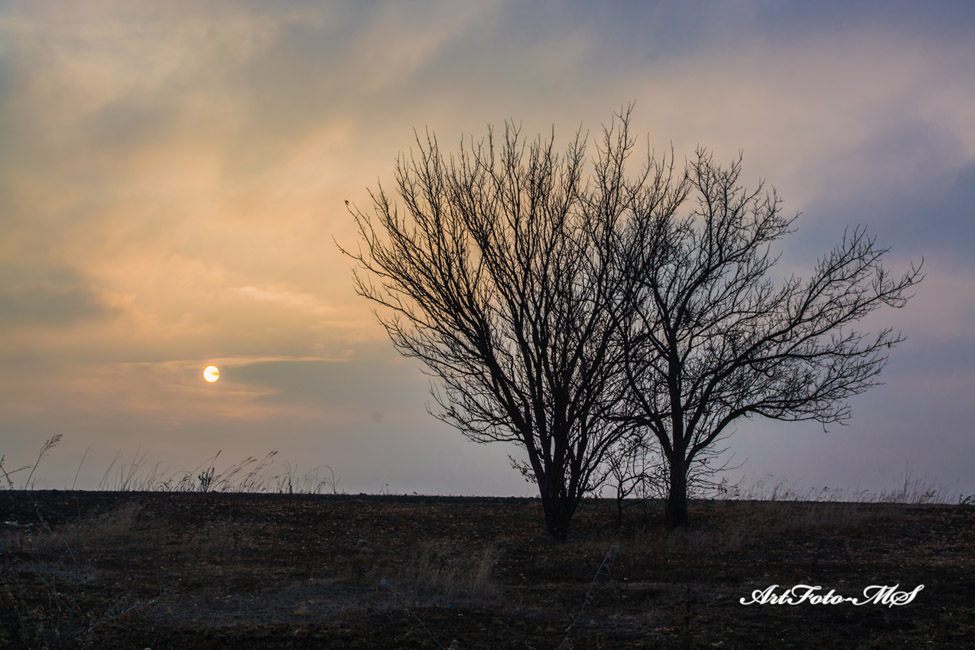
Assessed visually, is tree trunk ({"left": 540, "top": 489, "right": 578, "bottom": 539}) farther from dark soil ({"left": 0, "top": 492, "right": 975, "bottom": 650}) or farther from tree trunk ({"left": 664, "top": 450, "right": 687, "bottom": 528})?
tree trunk ({"left": 664, "top": 450, "right": 687, "bottom": 528})

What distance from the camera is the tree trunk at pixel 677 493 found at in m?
15.7

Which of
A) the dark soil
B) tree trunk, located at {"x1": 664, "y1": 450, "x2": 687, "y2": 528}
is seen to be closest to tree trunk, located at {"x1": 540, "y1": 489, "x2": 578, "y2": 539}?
the dark soil

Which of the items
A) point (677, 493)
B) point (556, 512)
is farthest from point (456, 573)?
point (677, 493)

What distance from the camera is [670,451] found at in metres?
15.8

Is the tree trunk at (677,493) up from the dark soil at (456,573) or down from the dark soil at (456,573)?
up

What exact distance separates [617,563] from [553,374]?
3.74 m

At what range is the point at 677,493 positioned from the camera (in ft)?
51.4

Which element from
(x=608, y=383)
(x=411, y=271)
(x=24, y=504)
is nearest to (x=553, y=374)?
(x=608, y=383)

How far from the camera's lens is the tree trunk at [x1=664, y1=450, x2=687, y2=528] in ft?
51.4

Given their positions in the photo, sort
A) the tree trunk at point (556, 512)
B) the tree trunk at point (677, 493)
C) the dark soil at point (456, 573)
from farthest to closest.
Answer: the tree trunk at point (677, 493) → the tree trunk at point (556, 512) → the dark soil at point (456, 573)

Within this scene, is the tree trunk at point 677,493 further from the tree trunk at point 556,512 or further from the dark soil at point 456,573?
the tree trunk at point 556,512

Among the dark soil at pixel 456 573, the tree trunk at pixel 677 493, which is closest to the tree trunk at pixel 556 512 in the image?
the dark soil at pixel 456 573

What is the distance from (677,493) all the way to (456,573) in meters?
6.79

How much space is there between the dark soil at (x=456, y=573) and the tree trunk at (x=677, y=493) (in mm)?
353
